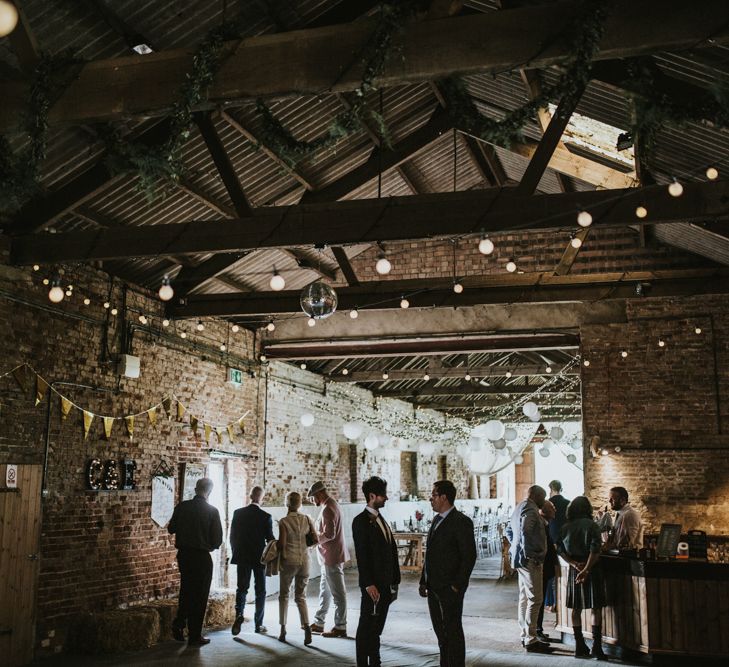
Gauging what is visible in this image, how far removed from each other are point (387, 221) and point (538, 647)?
4495 millimetres

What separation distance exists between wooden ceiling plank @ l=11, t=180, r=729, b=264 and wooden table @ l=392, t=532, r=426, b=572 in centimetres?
902

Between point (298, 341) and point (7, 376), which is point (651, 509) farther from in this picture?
point (7, 376)

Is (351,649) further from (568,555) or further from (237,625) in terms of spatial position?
(568,555)

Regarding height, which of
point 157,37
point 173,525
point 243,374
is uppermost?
point 157,37

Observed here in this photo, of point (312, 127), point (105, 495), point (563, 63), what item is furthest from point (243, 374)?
point (563, 63)

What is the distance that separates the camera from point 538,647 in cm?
797

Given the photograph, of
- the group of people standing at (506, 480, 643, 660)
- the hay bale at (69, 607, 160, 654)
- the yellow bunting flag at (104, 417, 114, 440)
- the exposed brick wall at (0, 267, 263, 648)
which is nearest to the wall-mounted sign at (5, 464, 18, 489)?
the exposed brick wall at (0, 267, 263, 648)

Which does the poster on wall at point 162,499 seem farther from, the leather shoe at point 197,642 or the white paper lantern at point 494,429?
the white paper lantern at point 494,429

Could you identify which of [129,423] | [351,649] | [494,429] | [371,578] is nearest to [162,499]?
[129,423]

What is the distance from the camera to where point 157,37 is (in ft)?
22.5

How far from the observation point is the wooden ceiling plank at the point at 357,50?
4.91 metres

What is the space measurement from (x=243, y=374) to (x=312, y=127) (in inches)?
194

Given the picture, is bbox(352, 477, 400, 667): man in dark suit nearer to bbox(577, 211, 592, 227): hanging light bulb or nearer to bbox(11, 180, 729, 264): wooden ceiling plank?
bbox(11, 180, 729, 264): wooden ceiling plank

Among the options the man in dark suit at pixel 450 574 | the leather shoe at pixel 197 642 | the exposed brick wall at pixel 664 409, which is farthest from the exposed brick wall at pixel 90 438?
the exposed brick wall at pixel 664 409
